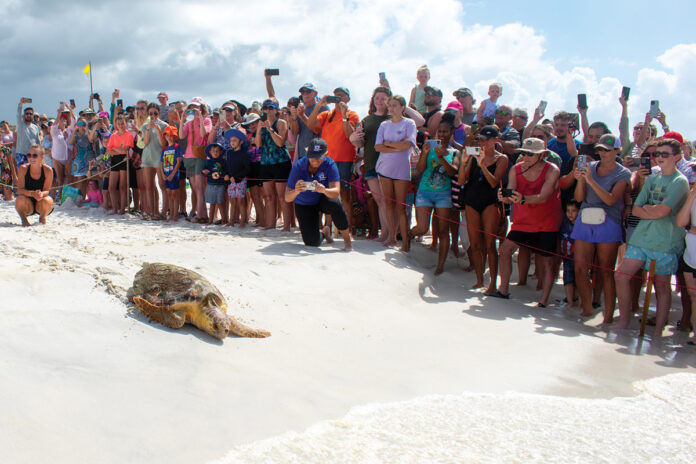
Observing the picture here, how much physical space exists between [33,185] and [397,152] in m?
5.09

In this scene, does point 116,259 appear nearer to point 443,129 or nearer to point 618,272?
point 443,129

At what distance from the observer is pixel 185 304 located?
3.44 meters

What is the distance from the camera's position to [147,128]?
27.9ft

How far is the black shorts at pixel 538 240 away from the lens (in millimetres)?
5336

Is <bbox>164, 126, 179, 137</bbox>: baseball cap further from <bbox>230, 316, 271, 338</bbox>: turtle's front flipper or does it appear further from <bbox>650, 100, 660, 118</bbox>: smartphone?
<bbox>650, 100, 660, 118</bbox>: smartphone

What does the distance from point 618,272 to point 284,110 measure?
4849 millimetres

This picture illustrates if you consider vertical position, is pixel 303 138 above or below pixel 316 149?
above

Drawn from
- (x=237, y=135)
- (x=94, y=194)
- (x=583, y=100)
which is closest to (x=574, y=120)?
(x=583, y=100)

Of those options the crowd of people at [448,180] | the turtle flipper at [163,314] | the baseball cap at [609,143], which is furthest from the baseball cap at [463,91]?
the turtle flipper at [163,314]

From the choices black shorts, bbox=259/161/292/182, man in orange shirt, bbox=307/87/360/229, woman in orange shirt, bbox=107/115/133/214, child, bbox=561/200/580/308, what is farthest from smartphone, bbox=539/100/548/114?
woman in orange shirt, bbox=107/115/133/214

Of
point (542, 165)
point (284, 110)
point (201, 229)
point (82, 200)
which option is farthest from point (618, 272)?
point (82, 200)

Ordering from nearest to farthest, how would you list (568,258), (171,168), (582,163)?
1. (582,163)
2. (568,258)
3. (171,168)

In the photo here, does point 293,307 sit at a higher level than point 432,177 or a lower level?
lower

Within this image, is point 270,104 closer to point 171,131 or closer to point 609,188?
point 171,131
